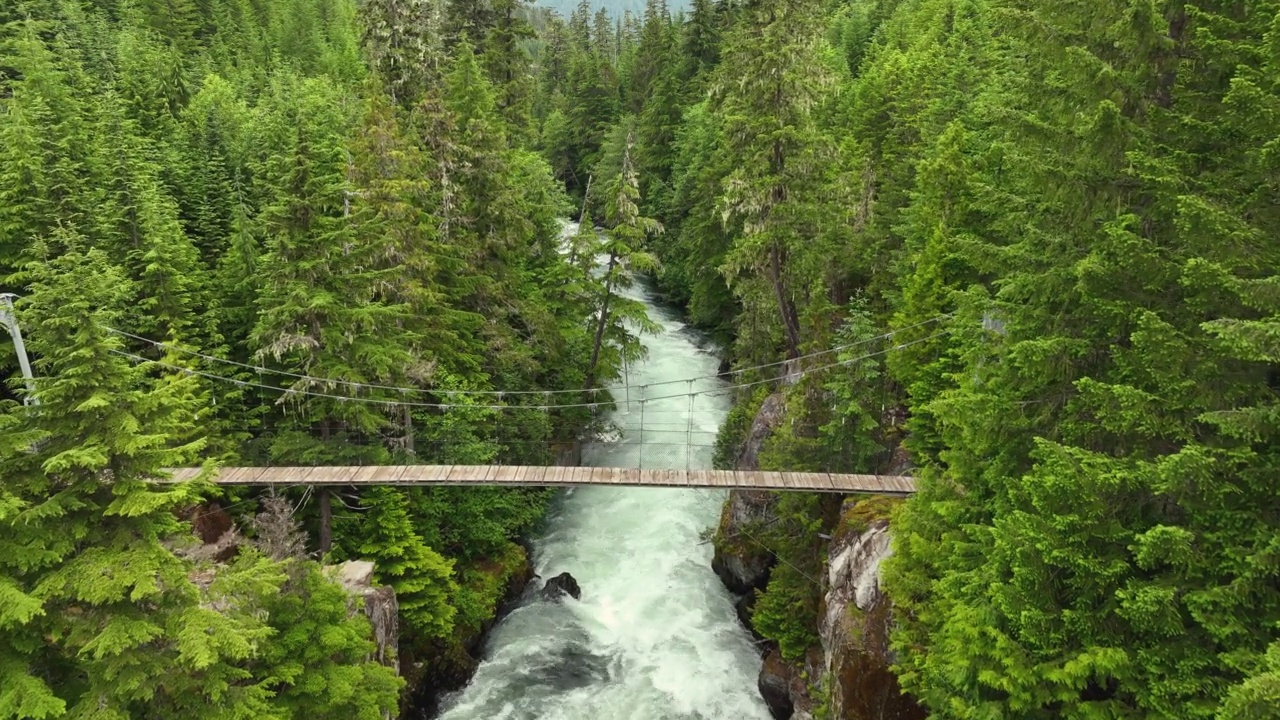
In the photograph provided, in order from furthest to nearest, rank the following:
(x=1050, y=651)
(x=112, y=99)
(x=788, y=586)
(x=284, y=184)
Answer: (x=112, y=99) → (x=788, y=586) → (x=284, y=184) → (x=1050, y=651)

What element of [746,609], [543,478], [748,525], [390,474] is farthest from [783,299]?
[390,474]

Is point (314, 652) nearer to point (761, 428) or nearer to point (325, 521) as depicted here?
point (325, 521)

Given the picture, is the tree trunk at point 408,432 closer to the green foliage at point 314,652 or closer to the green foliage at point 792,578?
the green foliage at point 314,652

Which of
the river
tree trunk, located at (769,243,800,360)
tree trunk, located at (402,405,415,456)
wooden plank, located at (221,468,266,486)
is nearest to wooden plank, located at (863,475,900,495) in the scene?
tree trunk, located at (769,243,800,360)

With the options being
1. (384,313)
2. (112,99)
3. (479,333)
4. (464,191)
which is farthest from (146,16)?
(384,313)

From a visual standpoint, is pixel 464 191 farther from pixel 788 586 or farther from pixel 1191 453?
pixel 1191 453

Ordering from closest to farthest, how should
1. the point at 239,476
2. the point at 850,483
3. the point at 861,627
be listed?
the point at 861,627
the point at 239,476
the point at 850,483

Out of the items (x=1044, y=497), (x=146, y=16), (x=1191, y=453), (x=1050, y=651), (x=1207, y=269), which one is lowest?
(x=1050, y=651)

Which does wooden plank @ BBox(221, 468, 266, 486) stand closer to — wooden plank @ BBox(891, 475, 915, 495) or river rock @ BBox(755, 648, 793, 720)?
river rock @ BBox(755, 648, 793, 720)
